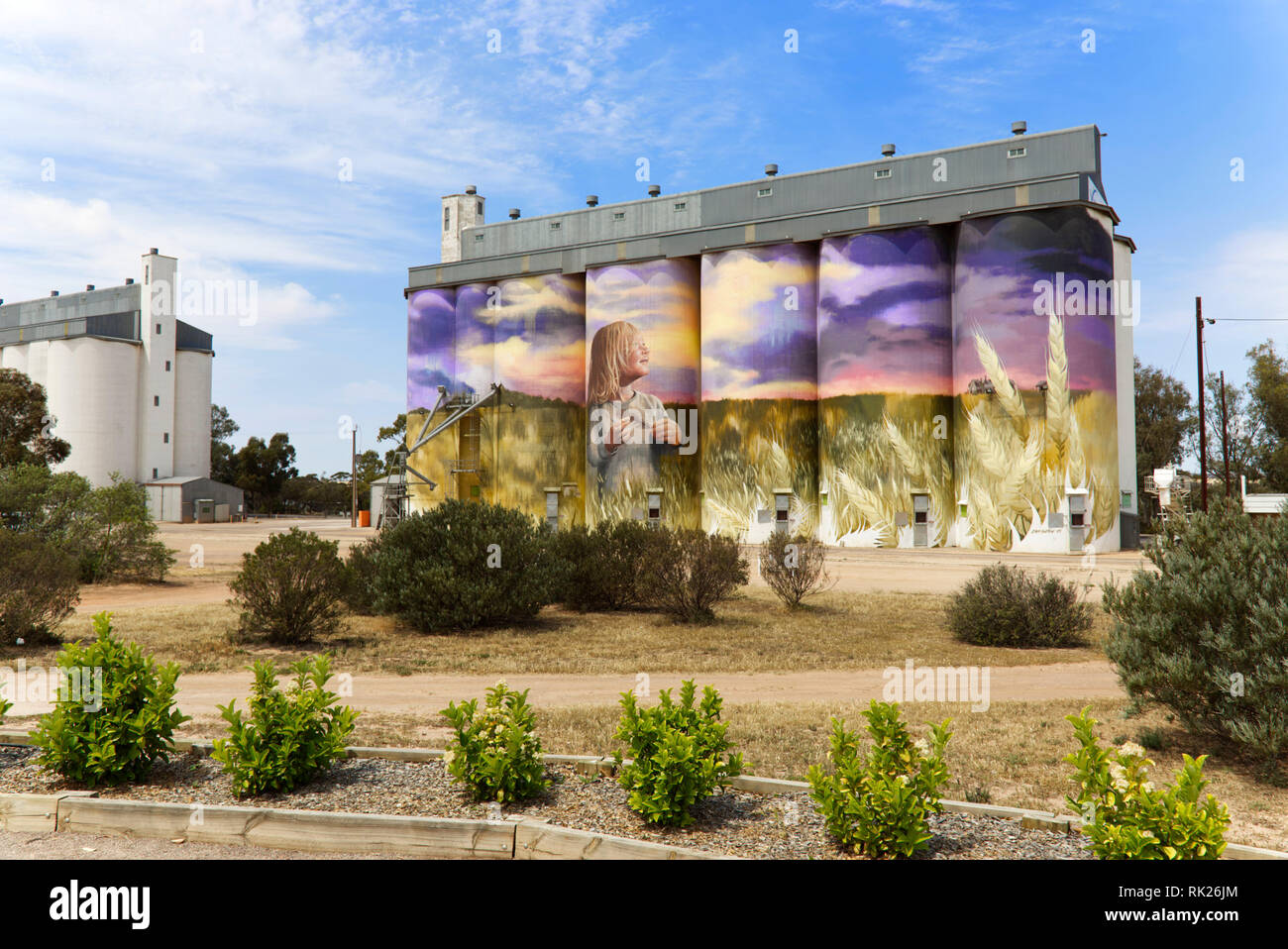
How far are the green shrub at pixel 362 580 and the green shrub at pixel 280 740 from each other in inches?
392

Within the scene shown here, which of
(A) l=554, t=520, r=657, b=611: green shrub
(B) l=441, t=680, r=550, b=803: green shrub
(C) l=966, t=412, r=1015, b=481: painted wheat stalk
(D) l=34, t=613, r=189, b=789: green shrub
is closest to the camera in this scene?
(B) l=441, t=680, r=550, b=803: green shrub

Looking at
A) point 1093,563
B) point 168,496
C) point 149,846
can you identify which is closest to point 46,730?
point 149,846

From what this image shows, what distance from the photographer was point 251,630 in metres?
14.5

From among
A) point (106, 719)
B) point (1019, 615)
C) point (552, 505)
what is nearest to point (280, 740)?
point (106, 719)

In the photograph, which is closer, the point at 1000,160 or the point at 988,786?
the point at 988,786

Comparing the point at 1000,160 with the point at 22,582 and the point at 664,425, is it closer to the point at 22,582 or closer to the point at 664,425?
the point at 664,425

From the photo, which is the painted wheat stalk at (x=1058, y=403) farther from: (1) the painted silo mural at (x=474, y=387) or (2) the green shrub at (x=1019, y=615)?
(1) the painted silo mural at (x=474, y=387)

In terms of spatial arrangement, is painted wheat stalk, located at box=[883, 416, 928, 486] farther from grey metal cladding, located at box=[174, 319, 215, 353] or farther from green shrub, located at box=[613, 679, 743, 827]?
grey metal cladding, located at box=[174, 319, 215, 353]

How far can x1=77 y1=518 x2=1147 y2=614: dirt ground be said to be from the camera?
2103 centimetres

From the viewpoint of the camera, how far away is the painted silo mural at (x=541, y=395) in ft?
163

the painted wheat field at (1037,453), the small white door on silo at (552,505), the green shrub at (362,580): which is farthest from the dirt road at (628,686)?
the small white door on silo at (552,505)

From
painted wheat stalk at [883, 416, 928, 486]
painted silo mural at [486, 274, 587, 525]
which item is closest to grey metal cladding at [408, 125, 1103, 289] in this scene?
painted silo mural at [486, 274, 587, 525]

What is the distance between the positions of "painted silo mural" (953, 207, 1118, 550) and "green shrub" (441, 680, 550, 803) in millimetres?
35235

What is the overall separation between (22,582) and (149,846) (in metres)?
10.1
